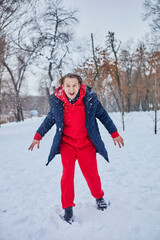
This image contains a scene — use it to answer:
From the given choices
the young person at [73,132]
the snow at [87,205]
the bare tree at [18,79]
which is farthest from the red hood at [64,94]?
the bare tree at [18,79]

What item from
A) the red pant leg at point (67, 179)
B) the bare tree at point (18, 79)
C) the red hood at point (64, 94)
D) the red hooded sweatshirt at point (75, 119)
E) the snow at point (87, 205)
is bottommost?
the snow at point (87, 205)

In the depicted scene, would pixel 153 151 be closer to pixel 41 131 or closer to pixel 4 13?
pixel 41 131

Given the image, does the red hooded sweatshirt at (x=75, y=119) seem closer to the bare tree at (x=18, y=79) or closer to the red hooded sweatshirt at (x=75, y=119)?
the red hooded sweatshirt at (x=75, y=119)

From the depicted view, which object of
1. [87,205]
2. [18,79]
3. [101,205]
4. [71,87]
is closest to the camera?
[71,87]

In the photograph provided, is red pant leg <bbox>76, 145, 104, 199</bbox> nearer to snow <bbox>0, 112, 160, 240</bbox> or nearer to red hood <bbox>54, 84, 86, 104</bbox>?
snow <bbox>0, 112, 160, 240</bbox>

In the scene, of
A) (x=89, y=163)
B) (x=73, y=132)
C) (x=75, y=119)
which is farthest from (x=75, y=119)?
(x=89, y=163)

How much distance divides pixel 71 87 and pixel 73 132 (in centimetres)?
55

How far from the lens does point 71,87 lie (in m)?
1.97

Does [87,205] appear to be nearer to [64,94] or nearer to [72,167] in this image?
[72,167]

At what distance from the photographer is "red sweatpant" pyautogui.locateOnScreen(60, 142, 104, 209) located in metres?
2.00

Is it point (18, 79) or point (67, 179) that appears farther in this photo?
point (18, 79)

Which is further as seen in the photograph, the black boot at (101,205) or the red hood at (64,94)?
the black boot at (101,205)

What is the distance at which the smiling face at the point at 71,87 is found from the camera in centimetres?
198

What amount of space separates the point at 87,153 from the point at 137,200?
103 cm
